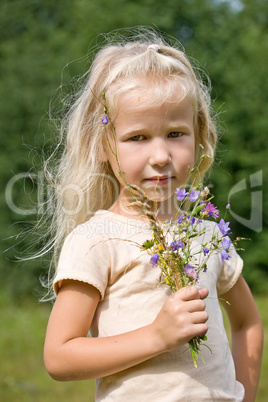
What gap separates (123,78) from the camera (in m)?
2.40

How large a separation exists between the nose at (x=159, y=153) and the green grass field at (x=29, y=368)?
3793 mm

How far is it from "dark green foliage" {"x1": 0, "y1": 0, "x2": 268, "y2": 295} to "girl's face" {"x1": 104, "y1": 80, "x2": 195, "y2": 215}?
23.4ft

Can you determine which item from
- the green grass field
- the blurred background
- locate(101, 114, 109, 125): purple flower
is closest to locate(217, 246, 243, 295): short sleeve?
locate(101, 114, 109, 125): purple flower

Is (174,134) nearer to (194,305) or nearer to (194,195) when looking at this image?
(194,195)

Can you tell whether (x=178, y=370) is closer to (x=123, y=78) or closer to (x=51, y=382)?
(x=123, y=78)

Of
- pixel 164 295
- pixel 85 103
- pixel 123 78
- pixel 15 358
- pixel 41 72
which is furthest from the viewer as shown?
pixel 41 72

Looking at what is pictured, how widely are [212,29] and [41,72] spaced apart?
2998mm

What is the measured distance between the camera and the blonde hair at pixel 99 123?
2418mm

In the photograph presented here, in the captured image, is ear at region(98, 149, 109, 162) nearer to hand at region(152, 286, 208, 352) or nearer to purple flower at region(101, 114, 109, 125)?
purple flower at region(101, 114, 109, 125)

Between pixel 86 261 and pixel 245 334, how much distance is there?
32.9 inches

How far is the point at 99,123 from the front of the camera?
8.21ft

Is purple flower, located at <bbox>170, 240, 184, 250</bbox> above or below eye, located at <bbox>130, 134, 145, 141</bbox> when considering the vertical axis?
below

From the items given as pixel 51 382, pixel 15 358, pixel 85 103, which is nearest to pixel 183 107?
pixel 85 103

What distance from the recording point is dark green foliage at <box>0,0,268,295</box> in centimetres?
973
